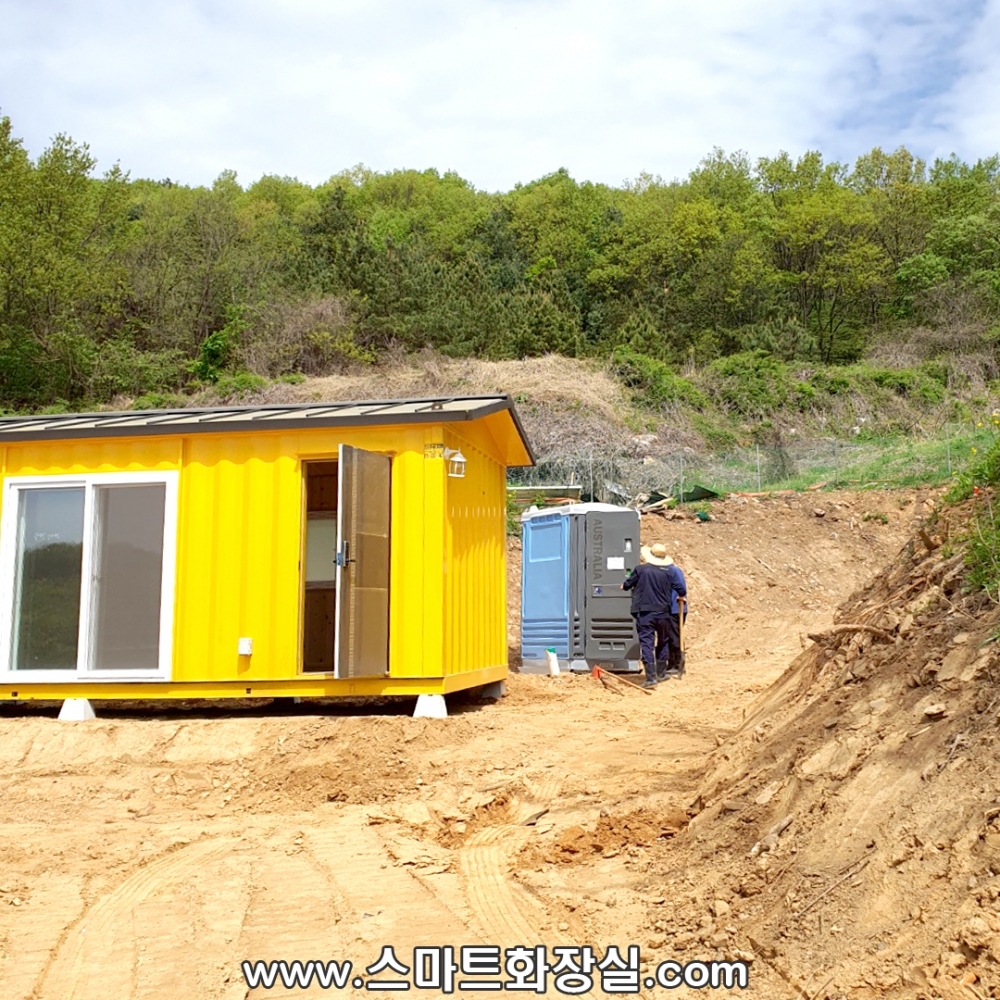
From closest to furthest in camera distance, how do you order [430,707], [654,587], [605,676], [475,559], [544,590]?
[430,707]
[475,559]
[654,587]
[605,676]
[544,590]

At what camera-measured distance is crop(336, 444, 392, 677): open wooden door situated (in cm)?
865

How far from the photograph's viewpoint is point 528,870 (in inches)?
200

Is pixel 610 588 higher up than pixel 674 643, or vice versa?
pixel 610 588

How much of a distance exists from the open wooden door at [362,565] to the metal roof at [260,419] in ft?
1.72

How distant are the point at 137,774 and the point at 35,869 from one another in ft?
8.15

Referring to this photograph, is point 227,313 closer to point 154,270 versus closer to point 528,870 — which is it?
point 154,270

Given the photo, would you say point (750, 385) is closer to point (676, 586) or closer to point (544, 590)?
point (544, 590)

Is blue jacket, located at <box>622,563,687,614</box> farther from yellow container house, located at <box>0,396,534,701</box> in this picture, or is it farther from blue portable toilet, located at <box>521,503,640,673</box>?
yellow container house, located at <box>0,396,534,701</box>

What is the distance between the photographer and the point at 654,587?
504 inches

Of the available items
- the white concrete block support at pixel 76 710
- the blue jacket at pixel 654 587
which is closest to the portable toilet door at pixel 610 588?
the blue jacket at pixel 654 587

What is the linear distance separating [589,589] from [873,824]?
10.7 meters

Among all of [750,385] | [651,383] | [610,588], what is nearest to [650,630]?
[610,588]

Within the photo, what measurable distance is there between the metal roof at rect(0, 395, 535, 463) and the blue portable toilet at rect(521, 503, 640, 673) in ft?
13.3

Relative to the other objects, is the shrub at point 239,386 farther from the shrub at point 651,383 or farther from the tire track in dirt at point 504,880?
the tire track in dirt at point 504,880
